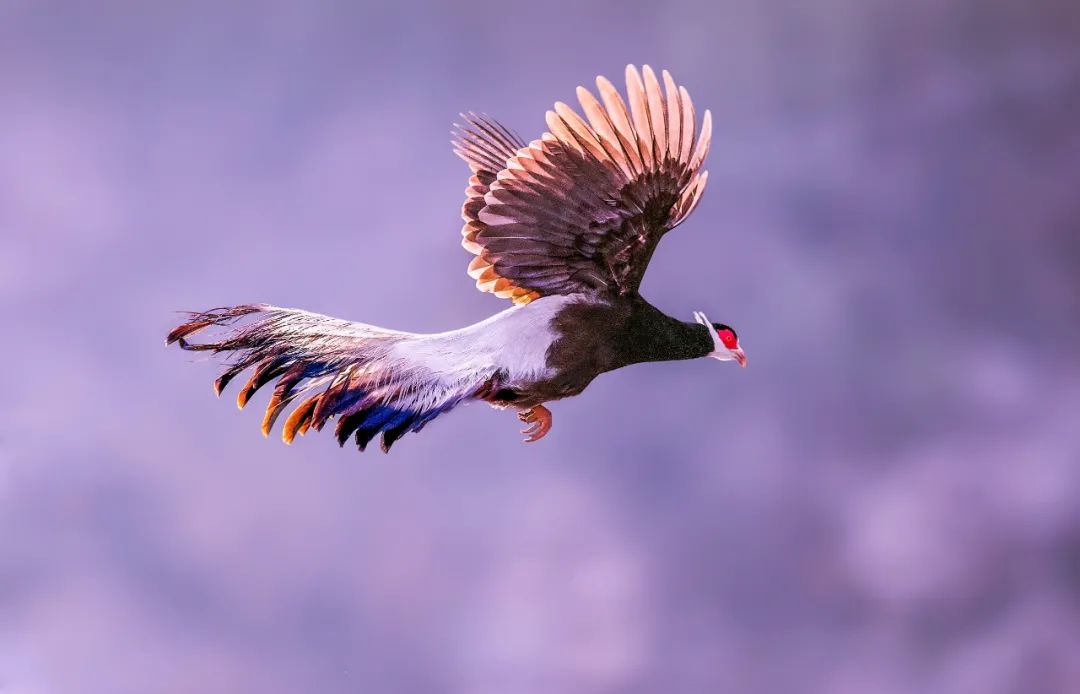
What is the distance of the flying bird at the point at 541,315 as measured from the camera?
9.36ft

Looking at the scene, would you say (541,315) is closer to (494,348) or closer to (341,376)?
(494,348)

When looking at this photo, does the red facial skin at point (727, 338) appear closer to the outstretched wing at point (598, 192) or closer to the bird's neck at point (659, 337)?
the bird's neck at point (659, 337)

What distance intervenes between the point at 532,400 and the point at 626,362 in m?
0.28

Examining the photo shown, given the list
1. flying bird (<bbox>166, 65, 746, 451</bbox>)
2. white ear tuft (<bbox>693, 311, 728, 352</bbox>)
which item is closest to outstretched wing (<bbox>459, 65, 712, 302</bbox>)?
flying bird (<bbox>166, 65, 746, 451</bbox>)

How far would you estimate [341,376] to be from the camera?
299 cm

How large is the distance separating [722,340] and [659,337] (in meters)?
0.24

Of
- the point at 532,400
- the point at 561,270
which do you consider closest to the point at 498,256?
the point at 561,270

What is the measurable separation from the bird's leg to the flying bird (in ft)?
0.48

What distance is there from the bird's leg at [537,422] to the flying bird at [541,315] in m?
0.15

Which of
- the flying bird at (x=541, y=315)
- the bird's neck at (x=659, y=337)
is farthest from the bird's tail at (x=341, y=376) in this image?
the bird's neck at (x=659, y=337)

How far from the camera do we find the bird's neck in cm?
314

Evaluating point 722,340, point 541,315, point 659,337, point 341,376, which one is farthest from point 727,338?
point 341,376

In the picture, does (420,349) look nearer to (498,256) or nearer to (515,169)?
(498,256)

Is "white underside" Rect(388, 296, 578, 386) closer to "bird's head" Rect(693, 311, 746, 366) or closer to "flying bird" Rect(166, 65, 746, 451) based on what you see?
"flying bird" Rect(166, 65, 746, 451)
